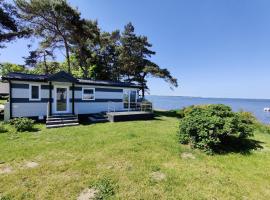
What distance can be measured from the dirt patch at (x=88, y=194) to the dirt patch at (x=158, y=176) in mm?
1569

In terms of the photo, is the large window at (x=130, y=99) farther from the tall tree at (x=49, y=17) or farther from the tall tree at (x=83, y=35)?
the tall tree at (x=49, y=17)

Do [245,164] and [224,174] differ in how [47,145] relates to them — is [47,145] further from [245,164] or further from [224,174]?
[245,164]

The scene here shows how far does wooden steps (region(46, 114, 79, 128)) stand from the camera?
10.2 metres

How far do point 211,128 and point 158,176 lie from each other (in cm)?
349

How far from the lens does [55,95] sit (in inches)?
468

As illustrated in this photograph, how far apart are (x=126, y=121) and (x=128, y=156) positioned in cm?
714

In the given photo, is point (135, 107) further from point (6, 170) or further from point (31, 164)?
point (6, 170)

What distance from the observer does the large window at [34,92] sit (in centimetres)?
1126

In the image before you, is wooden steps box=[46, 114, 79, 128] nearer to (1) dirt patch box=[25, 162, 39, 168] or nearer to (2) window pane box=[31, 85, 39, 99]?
(2) window pane box=[31, 85, 39, 99]

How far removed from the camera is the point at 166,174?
4.62 metres

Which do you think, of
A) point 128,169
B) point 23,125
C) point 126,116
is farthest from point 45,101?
point 128,169

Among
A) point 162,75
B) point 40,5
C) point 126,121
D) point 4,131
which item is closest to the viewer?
point 4,131

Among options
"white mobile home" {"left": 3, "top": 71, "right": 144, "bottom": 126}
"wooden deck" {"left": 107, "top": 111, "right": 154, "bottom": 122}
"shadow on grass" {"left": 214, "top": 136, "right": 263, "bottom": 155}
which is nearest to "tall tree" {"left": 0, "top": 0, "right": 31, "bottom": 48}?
"white mobile home" {"left": 3, "top": 71, "right": 144, "bottom": 126}

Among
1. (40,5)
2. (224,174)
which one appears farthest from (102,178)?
(40,5)
